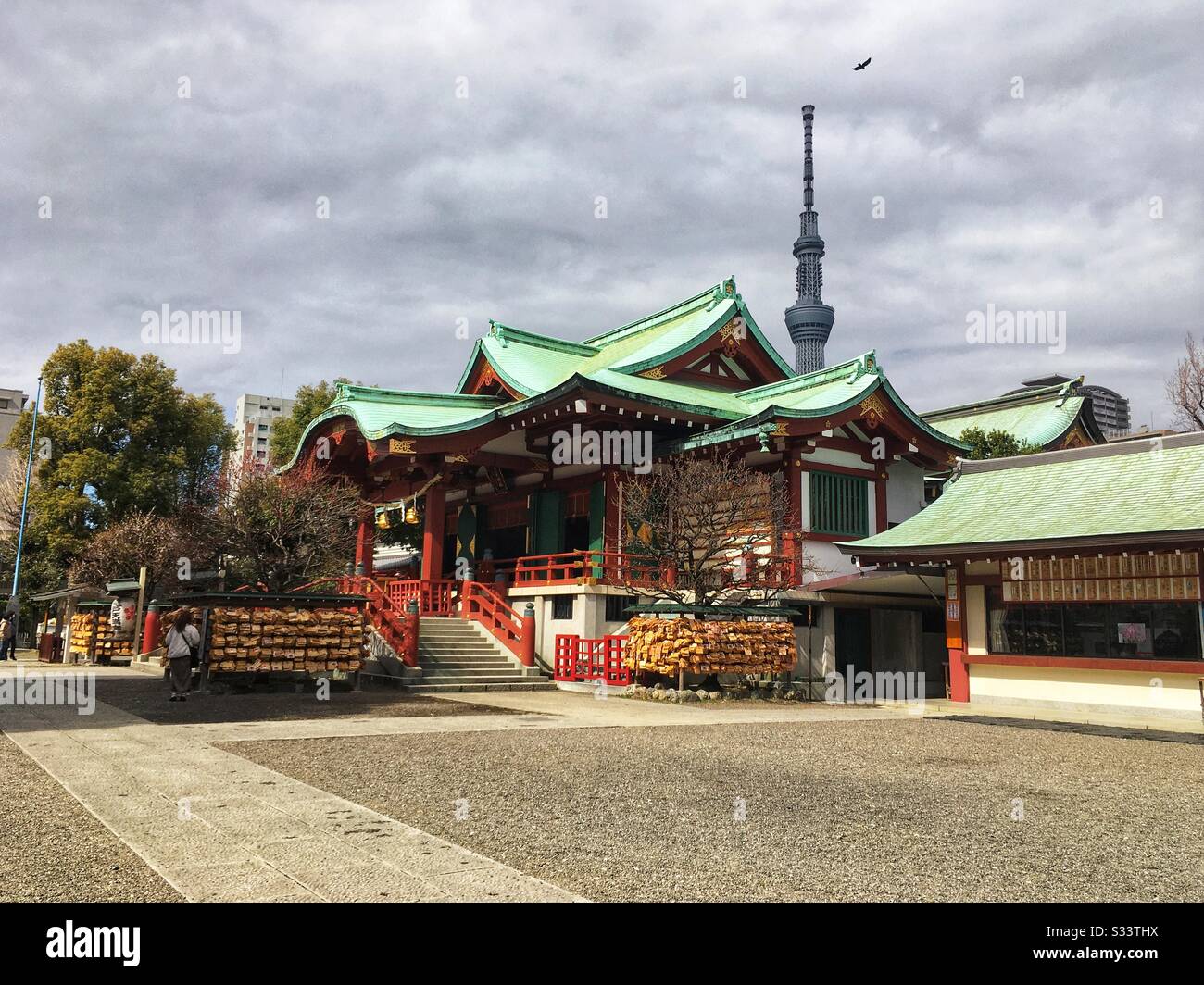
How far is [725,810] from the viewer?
7383 mm

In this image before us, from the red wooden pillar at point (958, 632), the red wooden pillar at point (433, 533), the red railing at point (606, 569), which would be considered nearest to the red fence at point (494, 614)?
the red wooden pillar at point (433, 533)

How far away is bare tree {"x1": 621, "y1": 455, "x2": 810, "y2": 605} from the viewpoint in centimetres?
2005

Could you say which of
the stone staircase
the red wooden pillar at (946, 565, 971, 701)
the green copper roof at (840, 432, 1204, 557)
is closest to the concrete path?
the stone staircase

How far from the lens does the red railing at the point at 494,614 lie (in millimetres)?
21828

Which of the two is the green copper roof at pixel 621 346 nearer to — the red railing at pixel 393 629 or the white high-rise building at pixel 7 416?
the red railing at pixel 393 629

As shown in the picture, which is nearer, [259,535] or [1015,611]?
[1015,611]

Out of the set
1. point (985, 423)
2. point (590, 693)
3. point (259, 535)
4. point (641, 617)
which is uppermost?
point (985, 423)

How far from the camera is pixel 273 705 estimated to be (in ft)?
50.4

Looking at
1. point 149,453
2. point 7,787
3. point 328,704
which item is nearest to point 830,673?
point 328,704

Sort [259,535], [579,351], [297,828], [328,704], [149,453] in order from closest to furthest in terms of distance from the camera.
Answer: [297,828] → [328,704] → [259,535] → [579,351] → [149,453]

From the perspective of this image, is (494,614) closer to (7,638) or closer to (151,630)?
(151,630)

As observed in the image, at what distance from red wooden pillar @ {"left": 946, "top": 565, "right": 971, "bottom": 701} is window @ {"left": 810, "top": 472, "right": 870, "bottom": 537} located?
4.60m

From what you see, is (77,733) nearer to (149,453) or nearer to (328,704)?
(328,704)

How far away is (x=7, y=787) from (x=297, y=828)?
11.1ft
